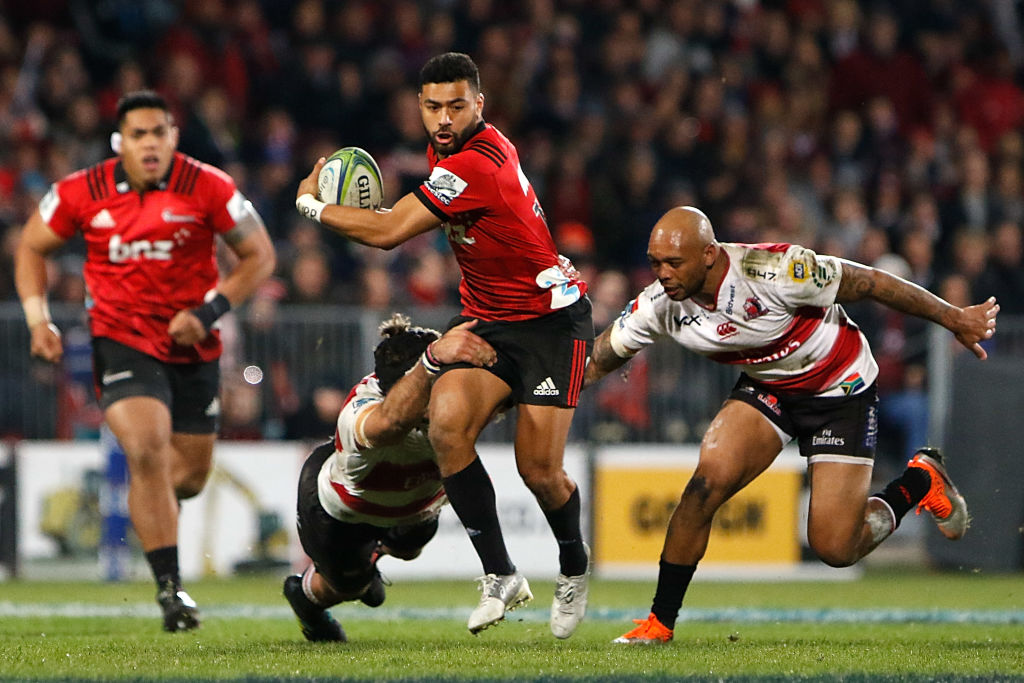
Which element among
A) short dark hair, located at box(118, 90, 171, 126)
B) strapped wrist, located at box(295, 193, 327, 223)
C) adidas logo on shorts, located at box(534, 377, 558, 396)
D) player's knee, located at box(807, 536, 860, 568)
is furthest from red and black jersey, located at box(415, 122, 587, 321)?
short dark hair, located at box(118, 90, 171, 126)

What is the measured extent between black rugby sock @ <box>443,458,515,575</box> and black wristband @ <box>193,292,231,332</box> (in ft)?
7.36

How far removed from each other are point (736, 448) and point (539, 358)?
1.10m

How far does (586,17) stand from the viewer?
1675cm

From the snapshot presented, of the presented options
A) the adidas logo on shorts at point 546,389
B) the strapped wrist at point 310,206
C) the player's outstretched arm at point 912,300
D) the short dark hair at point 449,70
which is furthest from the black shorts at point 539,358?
the player's outstretched arm at point 912,300

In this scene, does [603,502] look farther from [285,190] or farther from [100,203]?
[100,203]

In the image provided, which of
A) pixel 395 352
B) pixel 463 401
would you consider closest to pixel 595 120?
pixel 395 352

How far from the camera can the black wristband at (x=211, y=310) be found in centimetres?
838

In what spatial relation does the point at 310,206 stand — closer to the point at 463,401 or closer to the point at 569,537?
the point at 463,401

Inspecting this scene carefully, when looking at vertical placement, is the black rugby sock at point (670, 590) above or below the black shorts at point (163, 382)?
below

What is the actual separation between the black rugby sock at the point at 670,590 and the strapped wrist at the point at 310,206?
2373 mm

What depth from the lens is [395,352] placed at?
23.9 ft

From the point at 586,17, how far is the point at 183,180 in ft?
29.4

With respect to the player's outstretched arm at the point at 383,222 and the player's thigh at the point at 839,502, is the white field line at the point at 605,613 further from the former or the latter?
the player's outstretched arm at the point at 383,222

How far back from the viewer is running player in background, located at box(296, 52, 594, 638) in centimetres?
674
